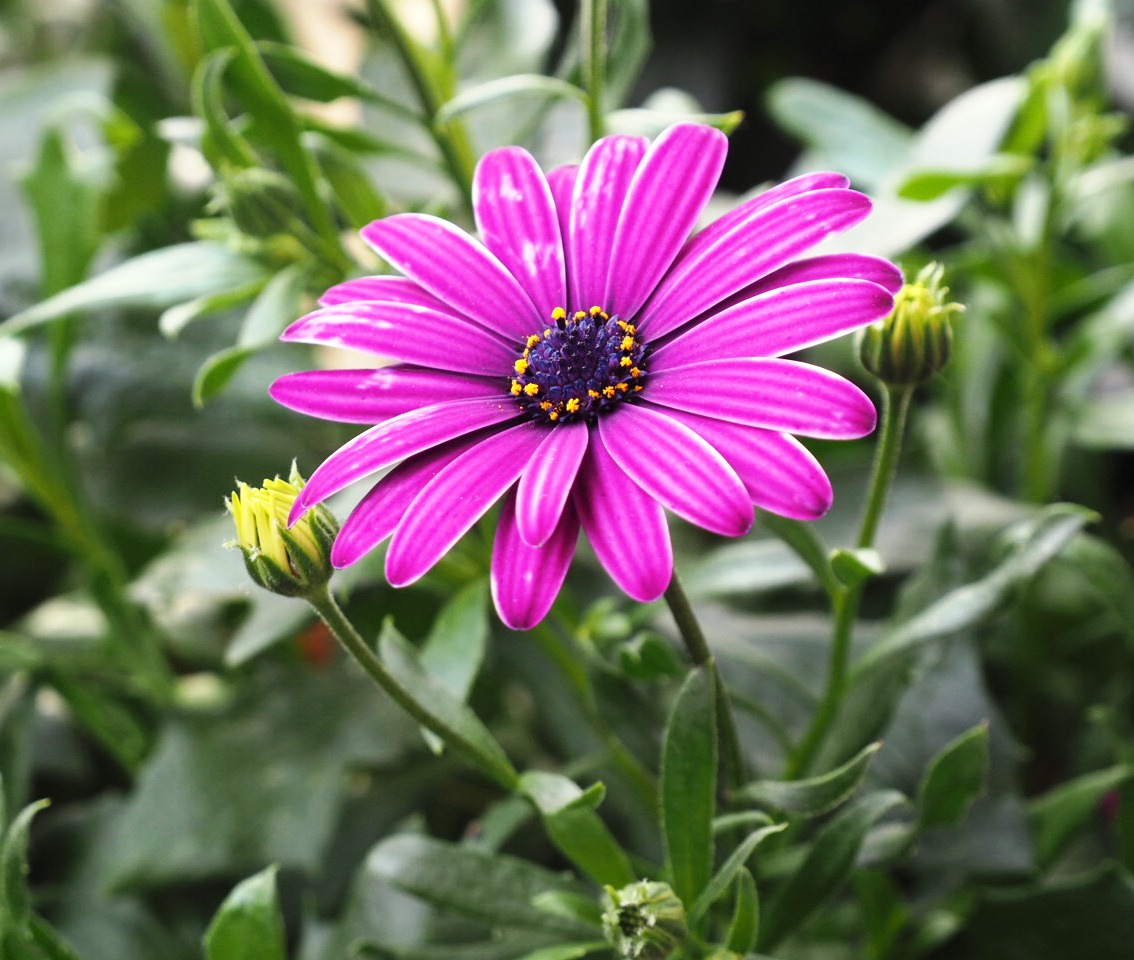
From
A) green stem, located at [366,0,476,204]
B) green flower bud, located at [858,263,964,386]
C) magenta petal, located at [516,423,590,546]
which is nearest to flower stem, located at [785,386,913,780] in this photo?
green flower bud, located at [858,263,964,386]

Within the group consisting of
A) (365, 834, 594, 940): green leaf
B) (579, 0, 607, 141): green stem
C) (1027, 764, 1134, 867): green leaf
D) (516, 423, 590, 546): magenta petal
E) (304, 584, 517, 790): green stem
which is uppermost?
(579, 0, 607, 141): green stem

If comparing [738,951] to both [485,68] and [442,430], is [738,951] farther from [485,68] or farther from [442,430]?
[485,68]

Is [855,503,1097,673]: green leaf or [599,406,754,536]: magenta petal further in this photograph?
[855,503,1097,673]: green leaf

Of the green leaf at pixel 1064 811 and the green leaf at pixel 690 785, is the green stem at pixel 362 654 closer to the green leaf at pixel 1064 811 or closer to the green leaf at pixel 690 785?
the green leaf at pixel 690 785

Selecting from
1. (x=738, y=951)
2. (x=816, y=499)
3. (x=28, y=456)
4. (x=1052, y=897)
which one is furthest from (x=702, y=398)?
(x=28, y=456)

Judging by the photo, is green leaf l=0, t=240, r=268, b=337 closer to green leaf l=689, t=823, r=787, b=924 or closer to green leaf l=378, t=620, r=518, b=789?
green leaf l=378, t=620, r=518, b=789

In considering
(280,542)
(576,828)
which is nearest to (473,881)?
(576,828)
